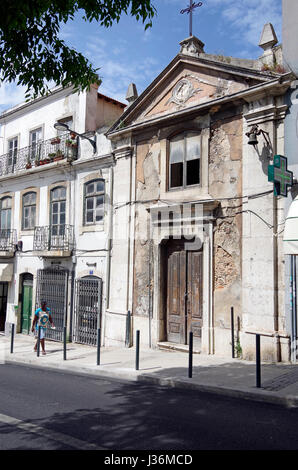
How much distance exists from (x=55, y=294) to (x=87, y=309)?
1.90m

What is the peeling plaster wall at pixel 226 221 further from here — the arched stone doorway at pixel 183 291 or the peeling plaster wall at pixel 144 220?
the peeling plaster wall at pixel 144 220

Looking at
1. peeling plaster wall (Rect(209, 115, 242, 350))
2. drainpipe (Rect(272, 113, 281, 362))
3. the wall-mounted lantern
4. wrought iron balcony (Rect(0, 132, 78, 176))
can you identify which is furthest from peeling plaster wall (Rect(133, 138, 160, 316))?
drainpipe (Rect(272, 113, 281, 362))

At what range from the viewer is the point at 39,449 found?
475cm

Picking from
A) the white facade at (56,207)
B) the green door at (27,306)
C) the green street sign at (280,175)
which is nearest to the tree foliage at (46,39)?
the green street sign at (280,175)

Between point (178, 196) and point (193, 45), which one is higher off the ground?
point (193, 45)

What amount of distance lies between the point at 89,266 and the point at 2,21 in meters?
9.70

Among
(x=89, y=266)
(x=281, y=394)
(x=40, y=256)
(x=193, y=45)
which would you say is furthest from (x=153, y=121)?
(x=281, y=394)

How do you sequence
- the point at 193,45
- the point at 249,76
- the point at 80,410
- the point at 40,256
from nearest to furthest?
the point at 80,410
the point at 249,76
the point at 193,45
the point at 40,256

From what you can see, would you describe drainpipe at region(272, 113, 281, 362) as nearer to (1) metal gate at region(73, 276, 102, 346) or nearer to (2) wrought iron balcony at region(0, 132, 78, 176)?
(1) metal gate at region(73, 276, 102, 346)

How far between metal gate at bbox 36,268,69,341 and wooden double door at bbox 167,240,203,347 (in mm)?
4752

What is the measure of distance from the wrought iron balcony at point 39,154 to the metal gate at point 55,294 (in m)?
4.36

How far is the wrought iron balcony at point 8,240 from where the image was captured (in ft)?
59.3

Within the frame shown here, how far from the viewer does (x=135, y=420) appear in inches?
227

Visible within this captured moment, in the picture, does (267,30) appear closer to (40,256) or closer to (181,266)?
(181,266)
